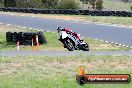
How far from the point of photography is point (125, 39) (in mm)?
27469

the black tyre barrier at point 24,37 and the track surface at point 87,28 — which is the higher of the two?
the black tyre barrier at point 24,37

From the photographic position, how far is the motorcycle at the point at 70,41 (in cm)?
2038

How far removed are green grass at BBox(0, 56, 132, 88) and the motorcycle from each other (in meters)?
5.51

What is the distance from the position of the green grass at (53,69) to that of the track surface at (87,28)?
11838 millimetres

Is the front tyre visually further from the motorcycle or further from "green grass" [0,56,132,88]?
"green grass" [0,56,132,88]

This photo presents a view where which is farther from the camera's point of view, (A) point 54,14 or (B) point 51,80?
(A) point 54,14

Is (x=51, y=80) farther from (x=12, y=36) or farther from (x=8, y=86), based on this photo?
(x=12, y=36)

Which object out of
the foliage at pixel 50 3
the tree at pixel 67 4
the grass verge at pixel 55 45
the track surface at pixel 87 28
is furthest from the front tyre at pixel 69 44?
the foliage at pixel 50 3

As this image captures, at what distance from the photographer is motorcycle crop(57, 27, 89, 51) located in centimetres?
2038

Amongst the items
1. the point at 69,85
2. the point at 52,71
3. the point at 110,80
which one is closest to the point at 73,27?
the point at 52,71

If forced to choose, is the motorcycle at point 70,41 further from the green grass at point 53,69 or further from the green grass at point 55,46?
the green grass at point 53,69

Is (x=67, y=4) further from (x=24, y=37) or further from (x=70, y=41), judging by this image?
(x=70, y=41)

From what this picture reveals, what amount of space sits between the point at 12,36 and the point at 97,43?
511 cm

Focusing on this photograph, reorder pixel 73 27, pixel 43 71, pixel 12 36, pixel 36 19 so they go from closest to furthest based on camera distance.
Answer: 1. pixel 43 71
2. pixel 12 36
3. pixel 73 27
4. pixel 36 19
